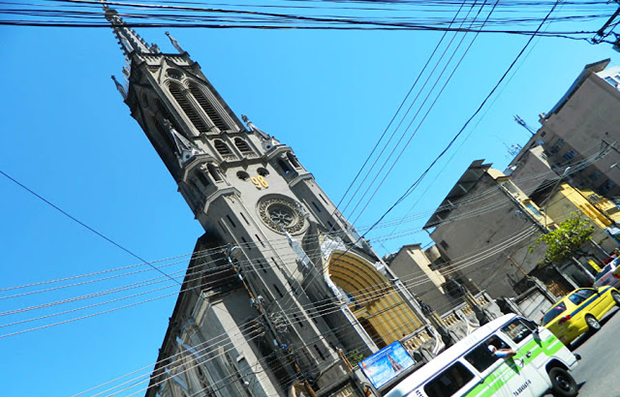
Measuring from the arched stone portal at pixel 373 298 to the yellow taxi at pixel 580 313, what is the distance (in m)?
11.7

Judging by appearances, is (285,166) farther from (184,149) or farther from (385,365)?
(385,365)

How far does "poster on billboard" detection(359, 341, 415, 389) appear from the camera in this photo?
1814 centimetres

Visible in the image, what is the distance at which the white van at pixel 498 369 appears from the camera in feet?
35.9

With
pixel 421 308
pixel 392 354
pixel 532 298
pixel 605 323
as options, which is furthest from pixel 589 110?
pixel 392 354

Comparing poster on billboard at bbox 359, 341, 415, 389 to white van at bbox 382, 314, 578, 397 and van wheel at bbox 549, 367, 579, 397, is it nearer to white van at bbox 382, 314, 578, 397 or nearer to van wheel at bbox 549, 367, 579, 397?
white van at bbox 382, 314, 578, 397

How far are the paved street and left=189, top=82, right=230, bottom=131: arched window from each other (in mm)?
33493

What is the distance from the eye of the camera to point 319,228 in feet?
99.9

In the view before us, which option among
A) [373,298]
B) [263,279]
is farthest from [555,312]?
[263,279]

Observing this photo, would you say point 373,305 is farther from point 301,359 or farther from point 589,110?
point 589,110

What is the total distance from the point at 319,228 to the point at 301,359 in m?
9.10

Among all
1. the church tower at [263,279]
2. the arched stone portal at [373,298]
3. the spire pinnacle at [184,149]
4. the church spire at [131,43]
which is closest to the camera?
the church tower at [263,279]

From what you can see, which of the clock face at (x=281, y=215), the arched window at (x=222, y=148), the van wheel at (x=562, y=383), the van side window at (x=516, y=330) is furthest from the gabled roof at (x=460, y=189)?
the van wheel at (x=562, y=383)

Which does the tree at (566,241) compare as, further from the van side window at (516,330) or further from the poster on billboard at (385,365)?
the van side window at (516,330)

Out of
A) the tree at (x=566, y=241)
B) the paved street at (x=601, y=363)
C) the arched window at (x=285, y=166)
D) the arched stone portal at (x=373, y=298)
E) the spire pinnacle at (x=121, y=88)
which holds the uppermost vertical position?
the spire pinnacle at (x=121, y=88)
